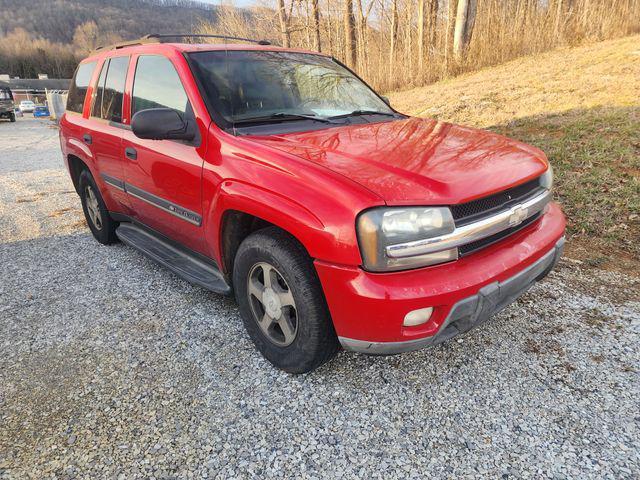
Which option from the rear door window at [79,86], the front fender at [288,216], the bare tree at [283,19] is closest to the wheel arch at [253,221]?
the front fender at [288,216]

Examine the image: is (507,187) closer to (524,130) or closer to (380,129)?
(380,129)

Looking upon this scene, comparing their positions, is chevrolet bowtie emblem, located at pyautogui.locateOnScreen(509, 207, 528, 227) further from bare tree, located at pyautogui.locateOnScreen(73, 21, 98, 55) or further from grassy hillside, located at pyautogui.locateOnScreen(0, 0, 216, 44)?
bare tree, located at pyautogui.locateOnScreen(73, 21, 98, 55)

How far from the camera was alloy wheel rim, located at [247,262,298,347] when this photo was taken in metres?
2.39

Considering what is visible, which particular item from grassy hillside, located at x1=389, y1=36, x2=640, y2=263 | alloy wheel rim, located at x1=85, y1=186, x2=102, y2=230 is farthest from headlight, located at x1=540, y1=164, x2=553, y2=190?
alloy wheel rim, located at x1=85, y1=186, x2=102, y2=230

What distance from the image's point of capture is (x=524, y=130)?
6.72m

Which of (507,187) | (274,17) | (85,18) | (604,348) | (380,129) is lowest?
(604,348)

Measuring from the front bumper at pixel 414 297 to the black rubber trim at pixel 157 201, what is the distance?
1.19 meters

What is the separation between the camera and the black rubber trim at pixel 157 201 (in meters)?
2.87

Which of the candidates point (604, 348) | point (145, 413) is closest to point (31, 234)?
point (145, 413)

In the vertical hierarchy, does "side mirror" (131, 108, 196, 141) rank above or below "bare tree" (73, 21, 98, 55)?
below

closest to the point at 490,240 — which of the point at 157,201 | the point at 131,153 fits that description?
the point at 157,201

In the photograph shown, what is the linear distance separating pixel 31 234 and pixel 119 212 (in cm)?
177

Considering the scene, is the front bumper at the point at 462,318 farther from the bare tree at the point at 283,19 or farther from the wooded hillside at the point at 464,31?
the bare tree at the point at 283,19

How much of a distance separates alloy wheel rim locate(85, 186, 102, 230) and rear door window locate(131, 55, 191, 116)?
1504 mm
